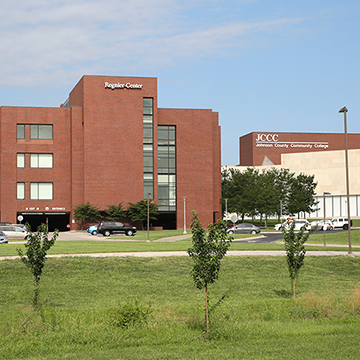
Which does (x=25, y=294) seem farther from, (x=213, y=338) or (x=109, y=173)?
(x=109, y=173)

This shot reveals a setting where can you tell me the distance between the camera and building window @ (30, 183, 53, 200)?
247ft

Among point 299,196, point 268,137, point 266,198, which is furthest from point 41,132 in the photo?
point 268,137

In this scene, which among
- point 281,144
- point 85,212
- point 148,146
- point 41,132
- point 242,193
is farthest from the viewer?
point 281,144

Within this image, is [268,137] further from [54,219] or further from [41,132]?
[41,132]

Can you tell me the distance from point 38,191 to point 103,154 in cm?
1119

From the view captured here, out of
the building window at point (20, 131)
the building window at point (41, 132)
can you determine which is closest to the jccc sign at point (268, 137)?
the building window at point (41, 132)

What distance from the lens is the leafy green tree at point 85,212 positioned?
72.7 m

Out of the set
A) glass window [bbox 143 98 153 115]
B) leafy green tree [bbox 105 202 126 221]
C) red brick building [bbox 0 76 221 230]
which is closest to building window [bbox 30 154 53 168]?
red brick building [bbox 0 76 221 230]

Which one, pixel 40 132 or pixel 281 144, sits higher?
pixel 281 144

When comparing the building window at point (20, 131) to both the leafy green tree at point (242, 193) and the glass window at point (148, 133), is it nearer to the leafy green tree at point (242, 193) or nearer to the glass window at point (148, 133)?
the glass window at point (148, 133)

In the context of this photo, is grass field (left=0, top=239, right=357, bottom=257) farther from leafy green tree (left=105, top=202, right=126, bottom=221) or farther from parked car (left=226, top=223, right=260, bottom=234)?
leafy green tree (left=105, top=202, right=126, bottom=221)

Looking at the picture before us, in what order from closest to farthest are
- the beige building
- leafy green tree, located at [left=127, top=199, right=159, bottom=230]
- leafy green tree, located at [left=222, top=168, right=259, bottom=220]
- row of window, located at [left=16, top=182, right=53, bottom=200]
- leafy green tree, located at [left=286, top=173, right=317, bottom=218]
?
leafy green tree, located at [left=127, top=199, right=159, bottom=230], row of window, located at [left=16, top=182, right=53, bottom=200], leafy green tree, located at [left=222, top=168, right=259, bottom=220], leafy green tree, located at [left=286, top=173, right=317, bottom=218], the beige building

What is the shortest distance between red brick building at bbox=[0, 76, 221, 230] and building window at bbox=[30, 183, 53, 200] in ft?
0.14

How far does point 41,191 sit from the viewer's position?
75.6m
